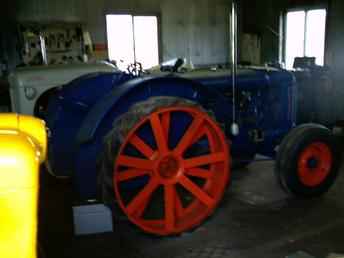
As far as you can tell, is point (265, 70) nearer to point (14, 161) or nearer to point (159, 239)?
point (159, 239)

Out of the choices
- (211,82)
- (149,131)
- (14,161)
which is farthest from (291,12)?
(14,161)

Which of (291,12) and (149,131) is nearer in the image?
(149,131)

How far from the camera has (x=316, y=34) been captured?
285 inches

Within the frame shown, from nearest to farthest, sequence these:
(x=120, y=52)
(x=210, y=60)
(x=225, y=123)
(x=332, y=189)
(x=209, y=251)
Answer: (x=209, y=251), (x=225, y=123), (x=332, y=189), (x=120, y=52), (x=210, y=60)

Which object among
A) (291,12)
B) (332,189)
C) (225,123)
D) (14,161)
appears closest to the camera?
(14,161)

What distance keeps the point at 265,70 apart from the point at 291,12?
14.4ft

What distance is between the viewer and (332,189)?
12.1ft

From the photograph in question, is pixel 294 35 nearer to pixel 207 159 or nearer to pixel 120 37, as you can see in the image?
pixel 120 37

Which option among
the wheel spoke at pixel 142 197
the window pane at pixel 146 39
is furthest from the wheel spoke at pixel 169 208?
the window pane at pixel 146 39

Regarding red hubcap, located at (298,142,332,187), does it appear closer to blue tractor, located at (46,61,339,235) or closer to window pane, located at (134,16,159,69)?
blue tractor, located at (46,61,339,235)

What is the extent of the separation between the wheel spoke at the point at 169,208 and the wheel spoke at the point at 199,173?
0.17 metres

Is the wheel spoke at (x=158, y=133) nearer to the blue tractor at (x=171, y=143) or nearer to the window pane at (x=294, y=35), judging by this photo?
the blue tractor at (x=171, y=143)

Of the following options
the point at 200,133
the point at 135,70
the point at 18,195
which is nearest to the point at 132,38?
the point at 135,70

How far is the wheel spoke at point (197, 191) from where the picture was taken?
2805 millimetres
